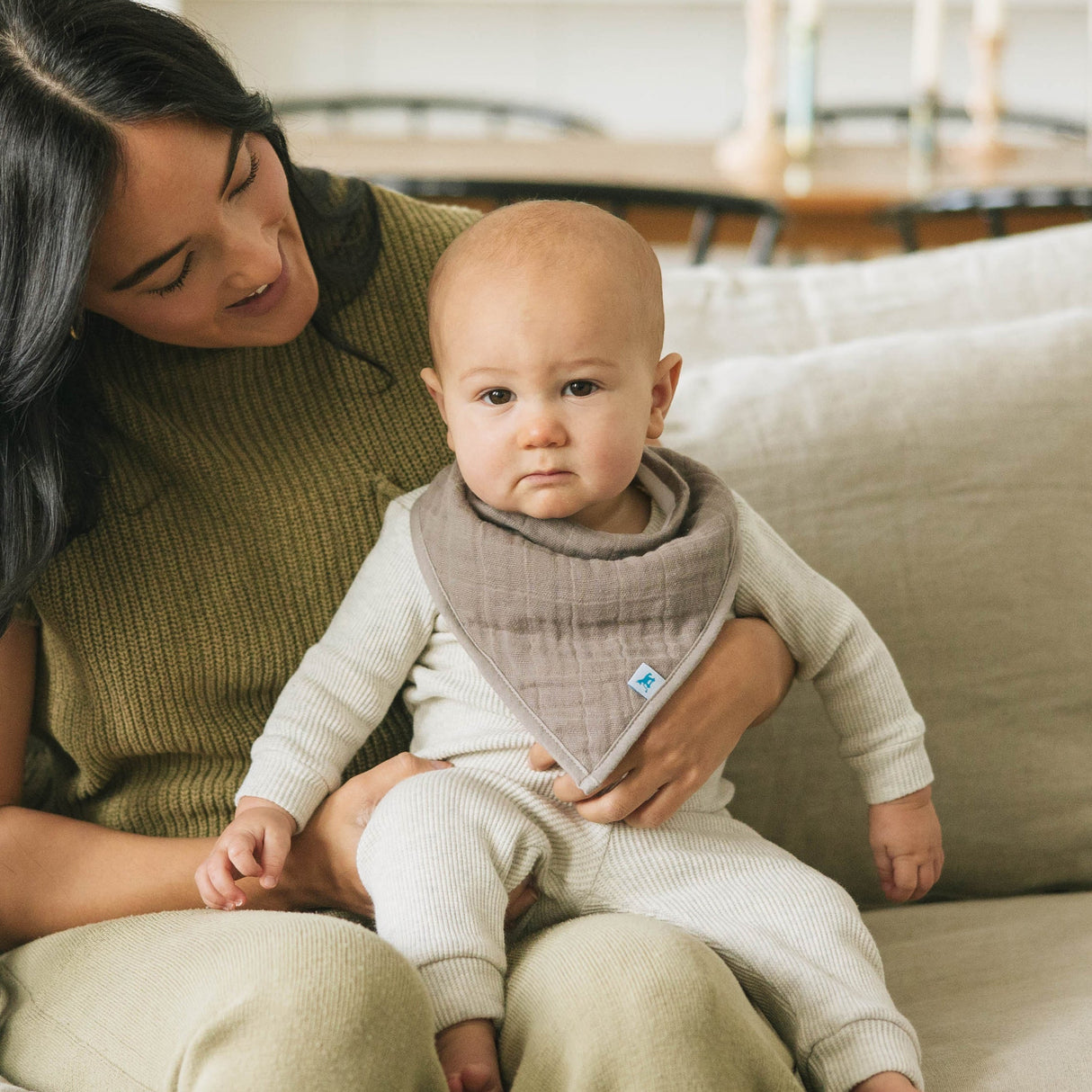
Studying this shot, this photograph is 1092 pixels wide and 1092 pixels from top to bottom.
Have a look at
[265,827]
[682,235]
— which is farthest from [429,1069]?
[682,235]

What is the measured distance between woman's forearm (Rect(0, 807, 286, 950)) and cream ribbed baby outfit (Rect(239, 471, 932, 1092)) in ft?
0.38

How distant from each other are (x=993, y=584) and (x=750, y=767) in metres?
0.30

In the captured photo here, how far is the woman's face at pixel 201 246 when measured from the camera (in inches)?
35.9

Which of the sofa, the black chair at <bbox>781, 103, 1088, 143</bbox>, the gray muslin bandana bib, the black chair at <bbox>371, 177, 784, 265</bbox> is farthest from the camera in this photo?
the black chair at <bbox>781, 103, 1088, 143</bbox>

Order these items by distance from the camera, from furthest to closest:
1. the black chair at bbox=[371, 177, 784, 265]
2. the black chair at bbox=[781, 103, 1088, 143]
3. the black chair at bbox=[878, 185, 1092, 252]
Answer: the black chair at bbox=[781, 103, 1088, 143], the black chair at bbox=[878, 185, 1092, 252], the black chair at bbox=[371, 177, 784, 265]

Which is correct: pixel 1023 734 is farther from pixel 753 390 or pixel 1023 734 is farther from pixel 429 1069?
pixel 429 1069

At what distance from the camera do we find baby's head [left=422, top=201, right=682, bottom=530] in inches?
35.4

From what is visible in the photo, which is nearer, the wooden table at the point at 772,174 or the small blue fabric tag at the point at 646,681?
the small blue fabric tag at the point at 646,681

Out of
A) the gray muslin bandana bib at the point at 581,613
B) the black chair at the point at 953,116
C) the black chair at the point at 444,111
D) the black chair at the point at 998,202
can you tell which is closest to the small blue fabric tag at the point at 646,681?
the gray muslin bandana bib at the point at 581,613

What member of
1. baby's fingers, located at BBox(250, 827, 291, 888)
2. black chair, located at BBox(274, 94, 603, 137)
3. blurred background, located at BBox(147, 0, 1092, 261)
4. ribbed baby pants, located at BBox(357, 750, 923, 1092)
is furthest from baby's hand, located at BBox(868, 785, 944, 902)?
blurred background, located at BBox(147, 0, 1092, 261)

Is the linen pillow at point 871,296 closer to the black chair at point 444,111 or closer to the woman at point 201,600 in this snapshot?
the woman at point 201,600

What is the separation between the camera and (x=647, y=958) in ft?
2.53

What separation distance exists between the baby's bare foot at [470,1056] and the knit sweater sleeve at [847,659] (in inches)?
15.1

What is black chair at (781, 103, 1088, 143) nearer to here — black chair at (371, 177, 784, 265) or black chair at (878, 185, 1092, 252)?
black chair at (878, 185, 1092, 252)
